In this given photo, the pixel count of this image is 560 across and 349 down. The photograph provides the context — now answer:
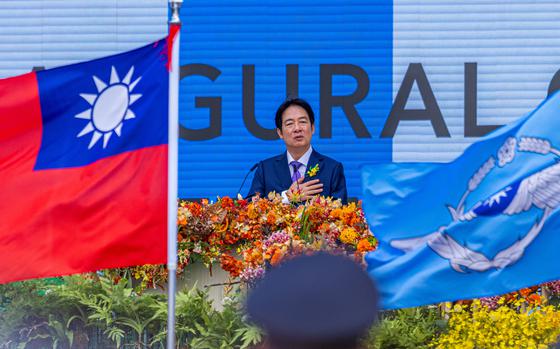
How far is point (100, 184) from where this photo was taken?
5.18 metres

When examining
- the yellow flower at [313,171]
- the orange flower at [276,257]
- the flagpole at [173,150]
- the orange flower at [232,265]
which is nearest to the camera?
the flagpole at [173,150]

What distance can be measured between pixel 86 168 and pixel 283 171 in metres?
2.07

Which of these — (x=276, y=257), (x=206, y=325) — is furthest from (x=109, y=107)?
(x=206, y=325)

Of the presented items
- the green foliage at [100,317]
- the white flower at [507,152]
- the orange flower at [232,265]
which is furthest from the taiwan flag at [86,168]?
the white flower at [507,152]

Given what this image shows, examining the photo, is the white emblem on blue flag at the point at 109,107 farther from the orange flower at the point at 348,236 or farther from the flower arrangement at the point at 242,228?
the orange flower at the point at 348,236

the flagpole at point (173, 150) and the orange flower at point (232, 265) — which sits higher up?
the flagpole at point (173, 150)

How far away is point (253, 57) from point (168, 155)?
4.62 m

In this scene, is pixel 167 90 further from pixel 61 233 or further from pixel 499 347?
pixel 499 347

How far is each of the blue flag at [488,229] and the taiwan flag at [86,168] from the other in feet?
4.03

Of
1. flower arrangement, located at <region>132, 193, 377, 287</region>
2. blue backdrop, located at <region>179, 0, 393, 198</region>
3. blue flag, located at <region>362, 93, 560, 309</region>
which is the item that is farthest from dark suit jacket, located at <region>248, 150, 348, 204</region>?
blue backdrop, located at <region>179, 0, 393, 198</region>

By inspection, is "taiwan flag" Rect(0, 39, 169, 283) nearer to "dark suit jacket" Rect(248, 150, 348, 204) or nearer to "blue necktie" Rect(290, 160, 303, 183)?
"dark suit jacket" Rect(248, 150, 348, 204)

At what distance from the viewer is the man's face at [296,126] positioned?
22.8 feet

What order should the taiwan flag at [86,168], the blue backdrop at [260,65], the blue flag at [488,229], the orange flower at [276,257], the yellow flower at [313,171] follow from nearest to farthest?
the blue flag at [488,229] < the taiwan flag at [86,168] < the orange flower at [276,257] < the yellow flower at [313,171] < the blue backdrop at [260,65]

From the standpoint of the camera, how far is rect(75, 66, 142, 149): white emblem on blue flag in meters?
5.18
